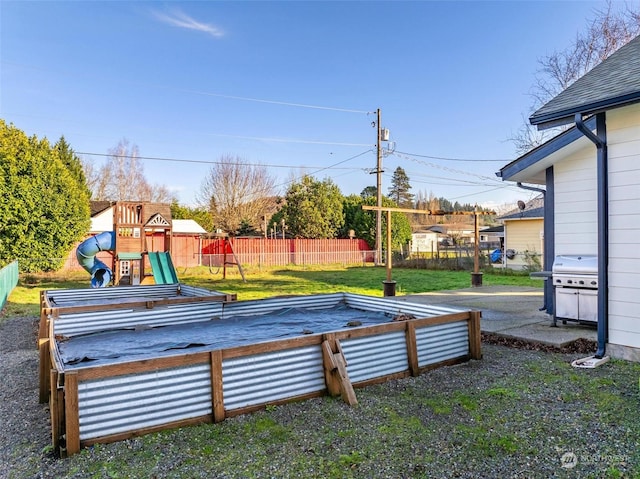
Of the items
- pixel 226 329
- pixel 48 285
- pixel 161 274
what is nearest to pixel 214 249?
pixel 48 285

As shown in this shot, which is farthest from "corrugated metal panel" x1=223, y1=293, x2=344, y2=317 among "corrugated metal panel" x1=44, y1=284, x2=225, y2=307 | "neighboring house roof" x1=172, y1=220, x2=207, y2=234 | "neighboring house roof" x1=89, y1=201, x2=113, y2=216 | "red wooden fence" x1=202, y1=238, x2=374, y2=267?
"neighboring house roof" x1=89, y1=201, x2=113, y2=216

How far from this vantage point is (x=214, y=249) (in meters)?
20.6

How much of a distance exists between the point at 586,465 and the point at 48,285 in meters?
13.9

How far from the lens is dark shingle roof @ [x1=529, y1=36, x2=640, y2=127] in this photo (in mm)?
3899

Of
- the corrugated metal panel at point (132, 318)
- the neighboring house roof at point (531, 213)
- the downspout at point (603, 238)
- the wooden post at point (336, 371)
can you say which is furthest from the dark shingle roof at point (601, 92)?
the neighboring house roof at point (531, 213)

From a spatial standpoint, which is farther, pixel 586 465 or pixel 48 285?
pixel 48 285

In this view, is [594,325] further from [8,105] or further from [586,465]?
→ [8,105]

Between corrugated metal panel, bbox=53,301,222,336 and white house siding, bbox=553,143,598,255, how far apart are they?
5.09 metres

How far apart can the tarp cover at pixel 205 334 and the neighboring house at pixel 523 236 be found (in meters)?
13.6

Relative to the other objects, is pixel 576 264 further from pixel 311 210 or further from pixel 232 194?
pixel 232 194

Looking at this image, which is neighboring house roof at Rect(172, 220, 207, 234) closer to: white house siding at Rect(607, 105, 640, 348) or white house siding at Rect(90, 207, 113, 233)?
white house siding at Rect(90, 207, 113, 233)

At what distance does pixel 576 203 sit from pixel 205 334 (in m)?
5.38

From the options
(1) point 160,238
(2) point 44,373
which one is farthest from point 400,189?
(2) point 44,373

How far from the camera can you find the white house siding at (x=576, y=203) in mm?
5551
